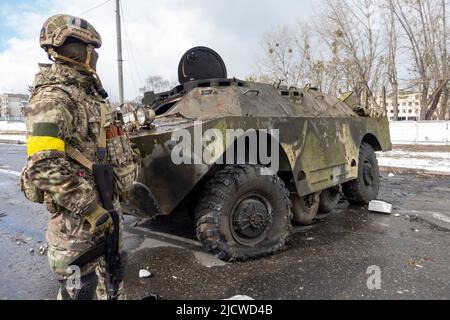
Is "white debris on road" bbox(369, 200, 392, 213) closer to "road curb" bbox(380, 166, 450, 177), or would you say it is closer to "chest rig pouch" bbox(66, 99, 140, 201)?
"chest rig pouch" bbox(66, 99, 140, 201)

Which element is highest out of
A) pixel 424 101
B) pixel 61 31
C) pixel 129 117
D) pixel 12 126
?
pixel 424 101

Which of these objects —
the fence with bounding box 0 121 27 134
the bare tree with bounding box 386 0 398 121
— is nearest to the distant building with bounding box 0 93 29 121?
the fence with bounding box 0 121 27 134

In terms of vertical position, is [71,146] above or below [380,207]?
above

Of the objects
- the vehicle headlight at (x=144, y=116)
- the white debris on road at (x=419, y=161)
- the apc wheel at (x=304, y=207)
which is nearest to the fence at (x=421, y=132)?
the white debris on road at (x=419, y=161)

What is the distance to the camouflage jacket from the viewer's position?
6.66 feet

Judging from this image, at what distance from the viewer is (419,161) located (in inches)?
455

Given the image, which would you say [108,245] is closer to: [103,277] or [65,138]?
[103,277]

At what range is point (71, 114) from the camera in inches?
86.5

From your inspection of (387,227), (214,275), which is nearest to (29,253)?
(214,275)

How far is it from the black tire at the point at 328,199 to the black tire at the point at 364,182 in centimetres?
50

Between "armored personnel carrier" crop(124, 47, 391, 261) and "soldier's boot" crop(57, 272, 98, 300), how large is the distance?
139 centimetres

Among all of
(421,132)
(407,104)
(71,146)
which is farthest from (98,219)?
(407,104)

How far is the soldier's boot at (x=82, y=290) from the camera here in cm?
229

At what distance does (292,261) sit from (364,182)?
9.82 ft
